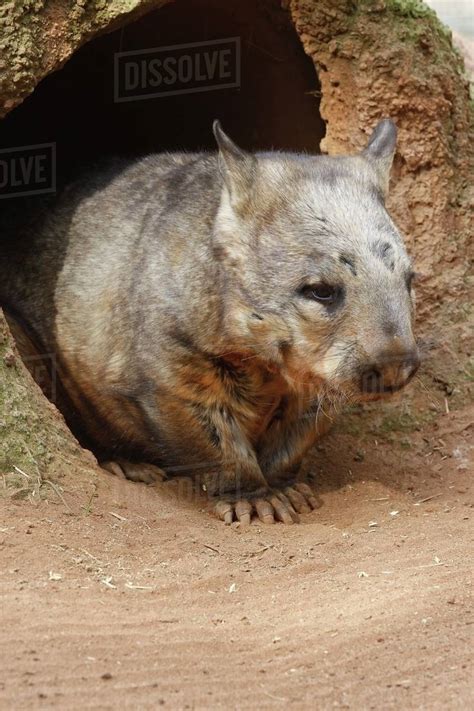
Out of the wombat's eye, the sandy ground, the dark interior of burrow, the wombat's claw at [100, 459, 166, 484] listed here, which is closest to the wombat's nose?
the wombat's eye

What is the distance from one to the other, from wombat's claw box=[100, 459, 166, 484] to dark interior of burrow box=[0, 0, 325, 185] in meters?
1.45

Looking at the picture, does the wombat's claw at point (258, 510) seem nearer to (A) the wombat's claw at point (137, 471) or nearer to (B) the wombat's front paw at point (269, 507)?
(B) the wombat's front paw at point (269, 507)

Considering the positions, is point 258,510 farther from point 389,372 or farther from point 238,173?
point 238,173

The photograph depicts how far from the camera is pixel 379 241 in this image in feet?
12.5

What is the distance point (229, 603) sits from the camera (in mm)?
3193

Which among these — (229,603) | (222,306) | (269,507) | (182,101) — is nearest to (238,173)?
(222,306)

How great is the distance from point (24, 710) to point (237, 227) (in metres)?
2.17

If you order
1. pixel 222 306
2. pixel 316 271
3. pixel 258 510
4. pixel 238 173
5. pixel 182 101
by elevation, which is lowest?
pixel 258 510

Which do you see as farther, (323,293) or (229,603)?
(323,293)

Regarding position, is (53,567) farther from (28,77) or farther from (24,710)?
(28,77)

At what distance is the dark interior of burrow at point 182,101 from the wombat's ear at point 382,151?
0.94 meters

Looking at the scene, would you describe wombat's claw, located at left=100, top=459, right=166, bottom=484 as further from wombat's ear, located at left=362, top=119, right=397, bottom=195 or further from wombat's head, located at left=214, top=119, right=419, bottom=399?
wombat's ear, located at left=362, top=119, right=397, bottom=195

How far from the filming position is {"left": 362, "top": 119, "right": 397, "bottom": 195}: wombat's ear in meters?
4.34

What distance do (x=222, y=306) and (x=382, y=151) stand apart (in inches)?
37.2
